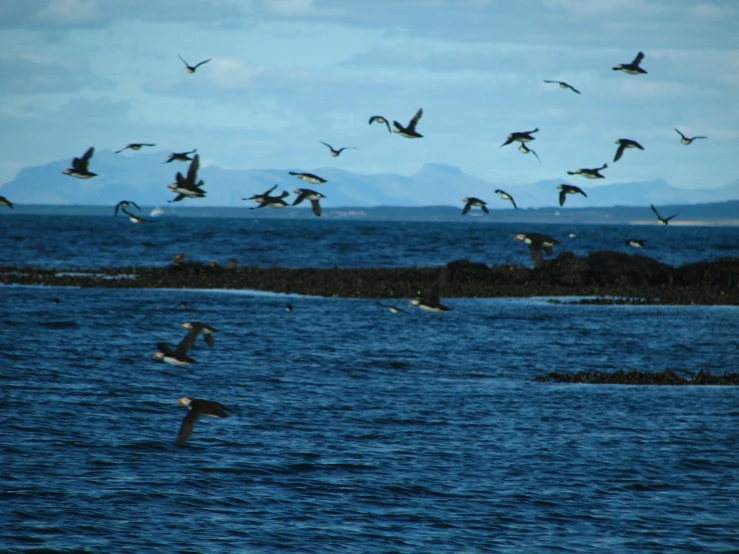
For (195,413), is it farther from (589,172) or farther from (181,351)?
(589,172)

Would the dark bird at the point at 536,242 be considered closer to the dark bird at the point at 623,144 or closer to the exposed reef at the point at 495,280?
the dark bird at the point at 623,144

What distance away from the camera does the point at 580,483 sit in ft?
49.5

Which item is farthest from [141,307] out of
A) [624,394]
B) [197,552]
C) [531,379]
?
[197,552]

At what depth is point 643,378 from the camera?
959 inches

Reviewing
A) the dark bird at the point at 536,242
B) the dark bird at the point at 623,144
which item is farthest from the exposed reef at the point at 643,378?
the dark bird at the point at 623,144

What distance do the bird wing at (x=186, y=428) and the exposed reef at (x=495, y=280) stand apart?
103ft

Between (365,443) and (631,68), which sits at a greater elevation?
(631,68)

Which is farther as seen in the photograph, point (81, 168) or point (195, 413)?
point (81, 168)

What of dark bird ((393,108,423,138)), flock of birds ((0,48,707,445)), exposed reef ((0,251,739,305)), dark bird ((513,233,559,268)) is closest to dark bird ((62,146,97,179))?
flock of birds ((0,48,707,445))

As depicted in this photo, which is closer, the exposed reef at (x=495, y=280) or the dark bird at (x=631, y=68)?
the dark bird at (x=631, y=68)

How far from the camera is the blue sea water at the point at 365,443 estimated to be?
12625mm

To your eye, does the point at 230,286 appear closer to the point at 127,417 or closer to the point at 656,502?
the point at 127,417

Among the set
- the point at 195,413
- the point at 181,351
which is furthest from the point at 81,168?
the point at 195,413

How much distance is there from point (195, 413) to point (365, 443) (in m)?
3.79
